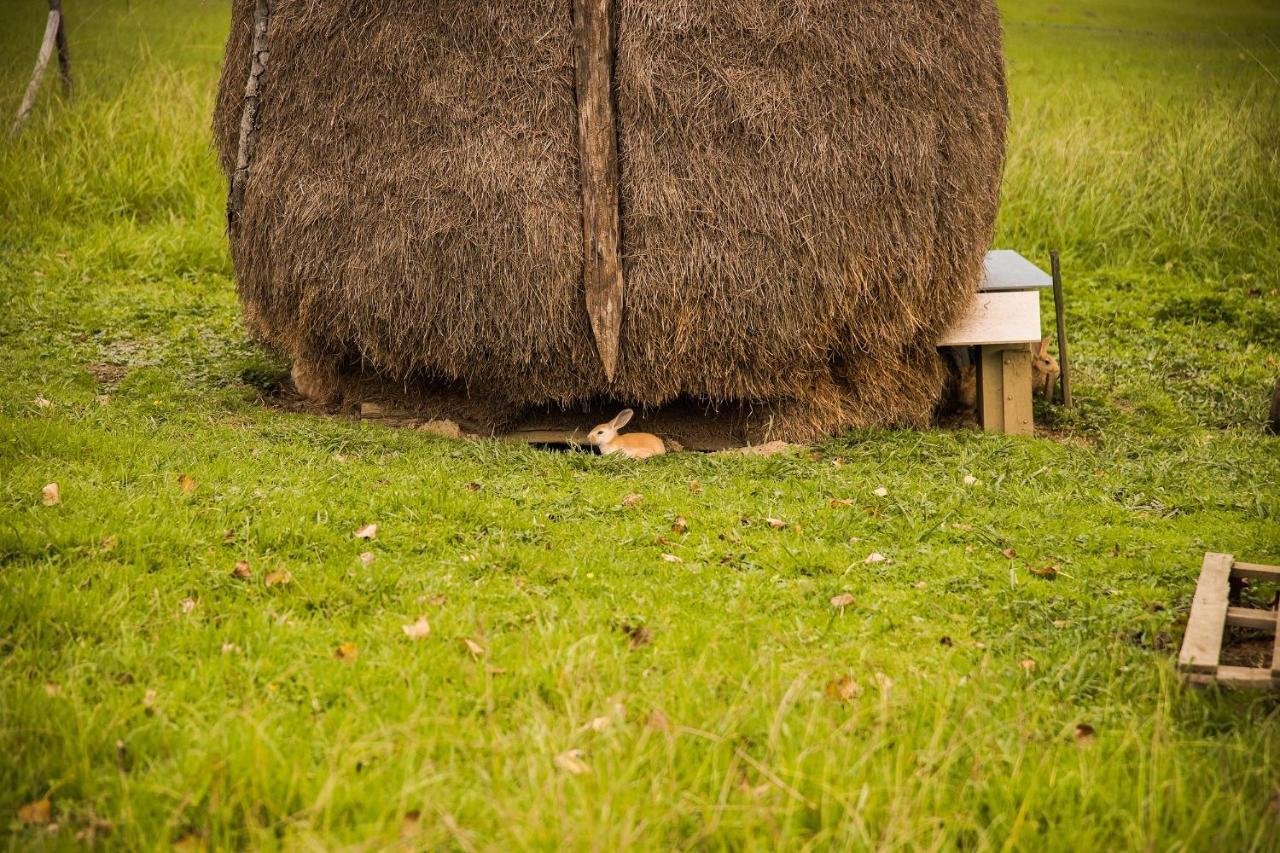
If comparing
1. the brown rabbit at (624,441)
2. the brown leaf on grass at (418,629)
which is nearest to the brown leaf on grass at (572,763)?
the brown leaf on grass at (418,629)

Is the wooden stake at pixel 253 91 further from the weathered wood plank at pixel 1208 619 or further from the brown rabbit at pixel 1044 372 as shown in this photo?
the weathered wood plank at pixel 1208 619

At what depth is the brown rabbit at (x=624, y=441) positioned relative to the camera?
7156mm

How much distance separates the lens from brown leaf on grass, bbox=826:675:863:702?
3877mm

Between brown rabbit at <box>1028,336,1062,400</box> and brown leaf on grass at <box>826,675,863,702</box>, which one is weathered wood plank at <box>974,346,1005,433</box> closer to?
brown rabbit at <box>1028,336,1062,400</box>

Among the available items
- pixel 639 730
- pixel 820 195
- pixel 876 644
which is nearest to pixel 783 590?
pixel 876 644

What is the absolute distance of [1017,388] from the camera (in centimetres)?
800

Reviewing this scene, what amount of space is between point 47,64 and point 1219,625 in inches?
581

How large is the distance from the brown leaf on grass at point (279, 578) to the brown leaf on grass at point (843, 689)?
2.18 metres

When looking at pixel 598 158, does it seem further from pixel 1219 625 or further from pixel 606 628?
pixel 1219 625

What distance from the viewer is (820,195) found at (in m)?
7.03

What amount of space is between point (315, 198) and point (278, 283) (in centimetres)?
69

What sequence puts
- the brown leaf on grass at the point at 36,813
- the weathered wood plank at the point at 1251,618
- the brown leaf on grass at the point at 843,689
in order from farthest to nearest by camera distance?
the weathered wood plank at the point at 1251,618 < the brown leaf on grass at the point at 843,689 < the brown leaf on grass at the point at 36,813

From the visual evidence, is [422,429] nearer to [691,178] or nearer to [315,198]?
[315,198]

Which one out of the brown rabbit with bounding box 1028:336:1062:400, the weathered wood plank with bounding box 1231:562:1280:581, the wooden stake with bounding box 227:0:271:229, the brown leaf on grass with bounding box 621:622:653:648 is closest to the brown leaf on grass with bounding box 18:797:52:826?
the brown leaf on grass with bounding box 621:622:653:648
